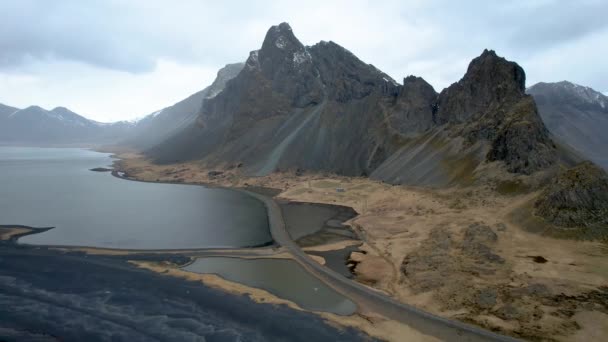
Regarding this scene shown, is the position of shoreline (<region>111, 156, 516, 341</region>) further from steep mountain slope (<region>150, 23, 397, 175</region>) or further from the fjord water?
steep mountain slope (<region>150, 23, 397, 175</region>)

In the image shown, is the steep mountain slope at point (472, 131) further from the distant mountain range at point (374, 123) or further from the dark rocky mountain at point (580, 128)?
the dark rocky mountain at point (580, 128)

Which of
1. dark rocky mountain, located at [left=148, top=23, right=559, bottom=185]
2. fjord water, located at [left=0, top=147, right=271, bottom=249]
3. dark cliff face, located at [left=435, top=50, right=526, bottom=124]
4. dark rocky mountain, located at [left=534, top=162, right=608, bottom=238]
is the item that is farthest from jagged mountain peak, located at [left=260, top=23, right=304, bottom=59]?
dark rocky mountain, located at [left=534, top=162, right=608, bottom=238]

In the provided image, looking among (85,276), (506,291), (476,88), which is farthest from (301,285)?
(476,88)

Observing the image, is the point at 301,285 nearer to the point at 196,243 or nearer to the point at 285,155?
the point at 196,243

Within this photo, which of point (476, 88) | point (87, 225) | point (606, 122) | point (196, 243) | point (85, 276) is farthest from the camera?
point (606, 122)

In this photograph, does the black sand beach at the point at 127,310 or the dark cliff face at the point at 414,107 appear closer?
the black sand beach at the point at 127,310

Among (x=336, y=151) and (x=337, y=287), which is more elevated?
(x=336, y=151)

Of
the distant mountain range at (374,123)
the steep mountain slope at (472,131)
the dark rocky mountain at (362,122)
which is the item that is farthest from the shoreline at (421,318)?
the dark rocky mountain at (362,122)
